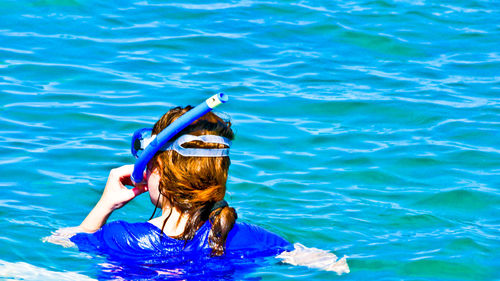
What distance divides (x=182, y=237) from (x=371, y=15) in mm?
8234

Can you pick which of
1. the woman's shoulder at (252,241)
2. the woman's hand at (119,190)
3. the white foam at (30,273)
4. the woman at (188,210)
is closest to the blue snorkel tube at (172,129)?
the woman at (188,210)

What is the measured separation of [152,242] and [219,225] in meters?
0.35

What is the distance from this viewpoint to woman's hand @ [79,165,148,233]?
15.6 feet

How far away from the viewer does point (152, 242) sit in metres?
4.47

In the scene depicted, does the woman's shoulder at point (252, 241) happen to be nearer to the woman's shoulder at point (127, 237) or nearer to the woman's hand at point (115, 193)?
the woman's shoulder at point (127, 237)

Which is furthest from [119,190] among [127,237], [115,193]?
[127,237]

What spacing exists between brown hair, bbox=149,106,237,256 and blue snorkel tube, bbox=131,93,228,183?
0.20 ft

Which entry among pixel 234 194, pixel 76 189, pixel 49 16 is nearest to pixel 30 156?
pixel 76 189

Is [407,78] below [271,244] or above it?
above

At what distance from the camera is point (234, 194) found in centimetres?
684

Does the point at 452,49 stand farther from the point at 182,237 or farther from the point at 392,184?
the point at 182,237

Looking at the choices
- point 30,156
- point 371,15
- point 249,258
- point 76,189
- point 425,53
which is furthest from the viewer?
point 371,15

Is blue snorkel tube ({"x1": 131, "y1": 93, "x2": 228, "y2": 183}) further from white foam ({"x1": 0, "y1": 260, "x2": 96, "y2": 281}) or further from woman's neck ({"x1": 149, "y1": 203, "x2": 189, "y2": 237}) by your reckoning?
white foam ({"x1": 0, "y1": 260, "x2": 96, "y2": 281})

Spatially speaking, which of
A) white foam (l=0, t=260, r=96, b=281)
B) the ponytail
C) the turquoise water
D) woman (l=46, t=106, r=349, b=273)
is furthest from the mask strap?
white foam (l=0, t=260, r=96, b=281)
